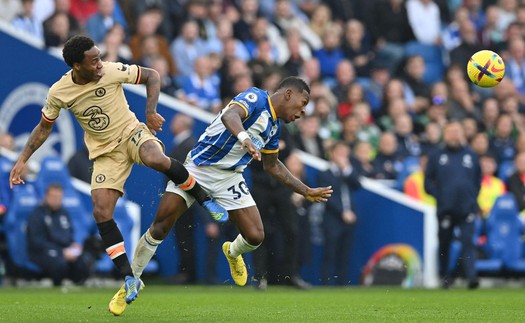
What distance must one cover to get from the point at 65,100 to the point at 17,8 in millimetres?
8040

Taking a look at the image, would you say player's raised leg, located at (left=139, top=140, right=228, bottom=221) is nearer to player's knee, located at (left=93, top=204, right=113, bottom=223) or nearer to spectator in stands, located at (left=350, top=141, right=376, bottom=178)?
player's knee, located at (left=93, top=204, right=113, bottom=223)

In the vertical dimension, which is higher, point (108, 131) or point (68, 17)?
point (68, 17)

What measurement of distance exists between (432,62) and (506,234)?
18.5ft

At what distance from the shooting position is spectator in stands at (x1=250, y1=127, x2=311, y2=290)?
17297 mm

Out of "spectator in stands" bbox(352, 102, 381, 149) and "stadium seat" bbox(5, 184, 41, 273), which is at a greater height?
"spectator in stands" bbox(352, 102, 381, 149)

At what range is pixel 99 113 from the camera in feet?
37.8

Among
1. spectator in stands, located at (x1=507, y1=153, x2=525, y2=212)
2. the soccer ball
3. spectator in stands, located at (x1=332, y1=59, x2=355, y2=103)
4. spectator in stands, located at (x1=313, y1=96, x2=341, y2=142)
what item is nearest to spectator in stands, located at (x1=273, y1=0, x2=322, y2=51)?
spectator in stands, located at (x1=332, y1=59, x2=355, y2=103)

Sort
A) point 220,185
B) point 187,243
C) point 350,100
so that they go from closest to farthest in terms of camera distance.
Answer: point 220,185, point 187,243, point 350,100

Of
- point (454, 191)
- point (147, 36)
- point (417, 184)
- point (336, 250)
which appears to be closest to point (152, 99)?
point (454, 191)

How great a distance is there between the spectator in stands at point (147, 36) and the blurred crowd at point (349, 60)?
0.08ft

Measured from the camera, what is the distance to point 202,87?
63.7 feet

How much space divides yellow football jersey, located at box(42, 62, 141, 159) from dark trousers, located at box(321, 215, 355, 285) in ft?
23.2

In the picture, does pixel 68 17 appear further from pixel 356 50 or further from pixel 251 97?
pixel 251 97

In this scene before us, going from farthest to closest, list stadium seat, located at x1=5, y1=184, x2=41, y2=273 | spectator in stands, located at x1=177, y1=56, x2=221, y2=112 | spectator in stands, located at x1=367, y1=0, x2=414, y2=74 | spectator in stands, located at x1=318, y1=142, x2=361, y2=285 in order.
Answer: spectator in stands, located at x1=367, y1=0, x2=414, y2=74 < spectator in stands, located at x1=177, y1=56, x2=221, y2=112 < spectator in stands, located at x1=318, y1=142, x2=361, y2=285 < stadium seat, located at x1=5, y1=184, x2=41, y2=273
